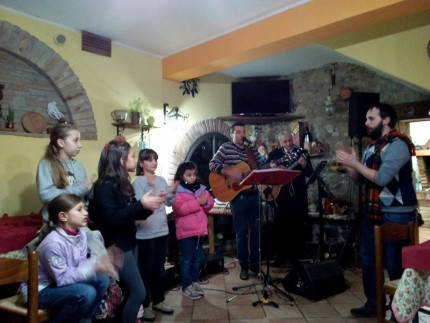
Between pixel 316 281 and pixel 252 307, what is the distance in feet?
2.03

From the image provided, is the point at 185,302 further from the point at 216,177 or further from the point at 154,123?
the point at 154,123

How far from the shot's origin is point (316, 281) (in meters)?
2.98

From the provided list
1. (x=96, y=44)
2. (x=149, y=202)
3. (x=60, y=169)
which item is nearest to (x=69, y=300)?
(x=149, y=202)

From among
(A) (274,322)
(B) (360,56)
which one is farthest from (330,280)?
(B) (360,56)

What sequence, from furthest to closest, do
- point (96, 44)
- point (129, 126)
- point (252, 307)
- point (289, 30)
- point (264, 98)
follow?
point (264, 98) → point (129, 126) → point (96, 44) → point (289, 30) → point (252, 307)

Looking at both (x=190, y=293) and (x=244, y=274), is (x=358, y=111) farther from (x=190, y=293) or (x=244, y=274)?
(x=190, y=293)

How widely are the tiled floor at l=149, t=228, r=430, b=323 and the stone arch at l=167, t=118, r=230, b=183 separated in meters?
1.91

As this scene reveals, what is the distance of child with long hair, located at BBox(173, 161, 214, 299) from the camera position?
3.01 m

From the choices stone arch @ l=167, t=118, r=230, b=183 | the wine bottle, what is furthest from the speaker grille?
the wine bottle

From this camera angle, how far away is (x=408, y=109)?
4.54 metres

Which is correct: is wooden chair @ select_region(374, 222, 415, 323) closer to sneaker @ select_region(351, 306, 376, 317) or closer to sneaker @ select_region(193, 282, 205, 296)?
sneaker @ select_region(351, 306, 376, 317)

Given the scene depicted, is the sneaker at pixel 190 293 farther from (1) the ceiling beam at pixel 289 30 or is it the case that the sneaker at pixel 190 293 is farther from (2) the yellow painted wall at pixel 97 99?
(1) the ceiling beam at pixel 289 30

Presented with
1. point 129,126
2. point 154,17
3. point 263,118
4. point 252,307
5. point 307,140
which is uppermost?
point 154,17

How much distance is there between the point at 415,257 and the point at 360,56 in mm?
2807
